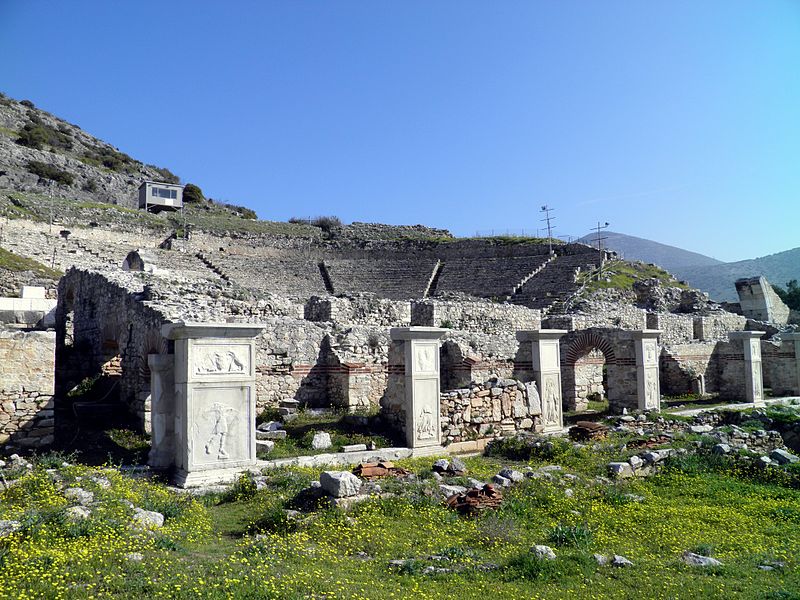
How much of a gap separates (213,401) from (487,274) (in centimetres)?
3348

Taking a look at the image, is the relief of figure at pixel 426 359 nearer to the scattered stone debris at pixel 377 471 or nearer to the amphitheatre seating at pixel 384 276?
the scattered stone debris at pixel 377 471

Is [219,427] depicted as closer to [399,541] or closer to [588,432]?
[399,541]

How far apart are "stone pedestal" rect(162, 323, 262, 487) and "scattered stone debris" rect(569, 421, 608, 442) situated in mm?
6043

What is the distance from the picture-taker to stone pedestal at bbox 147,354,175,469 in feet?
27.8

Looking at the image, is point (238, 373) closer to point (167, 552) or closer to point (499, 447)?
point (167, 552)

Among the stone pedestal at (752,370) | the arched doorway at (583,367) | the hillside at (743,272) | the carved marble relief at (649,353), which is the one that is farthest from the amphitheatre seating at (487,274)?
the hillside at (743,272)

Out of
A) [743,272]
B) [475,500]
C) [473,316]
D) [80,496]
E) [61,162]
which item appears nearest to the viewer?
[80,496]

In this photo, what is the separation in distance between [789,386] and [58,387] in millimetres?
21083

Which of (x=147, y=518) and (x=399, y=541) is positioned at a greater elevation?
(x=147, y=518)

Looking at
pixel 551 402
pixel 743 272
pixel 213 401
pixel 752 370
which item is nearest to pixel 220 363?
pixel 213 401

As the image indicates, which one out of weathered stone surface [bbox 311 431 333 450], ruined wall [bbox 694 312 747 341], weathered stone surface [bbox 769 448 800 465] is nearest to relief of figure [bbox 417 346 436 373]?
weathered stone surface [bbox 311 431 333 450]

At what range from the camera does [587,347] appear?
16.9 m

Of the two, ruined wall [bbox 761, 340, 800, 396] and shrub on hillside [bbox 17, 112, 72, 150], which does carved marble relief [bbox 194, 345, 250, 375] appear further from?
shrub on hillside [bbox 17, 112, 72, 150]

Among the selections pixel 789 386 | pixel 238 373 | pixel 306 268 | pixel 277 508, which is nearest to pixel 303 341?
pixel 238 373
